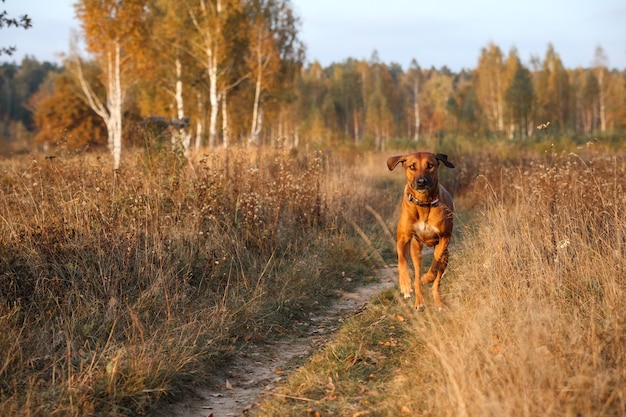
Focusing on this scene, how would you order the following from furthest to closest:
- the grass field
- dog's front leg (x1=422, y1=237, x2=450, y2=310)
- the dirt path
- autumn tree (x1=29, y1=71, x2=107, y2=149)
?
autumn tree (x1=29, y1=71, x2=107, y2=149) < dog's front leg (x1=422, y1=237, x2=450, y2=310) < the dirt path < the grass field

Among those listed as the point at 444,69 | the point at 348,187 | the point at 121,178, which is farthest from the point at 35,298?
the point at 444,69

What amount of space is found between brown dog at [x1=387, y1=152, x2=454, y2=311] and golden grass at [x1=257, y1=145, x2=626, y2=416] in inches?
11.7

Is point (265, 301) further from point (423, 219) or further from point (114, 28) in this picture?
point (114, 28)

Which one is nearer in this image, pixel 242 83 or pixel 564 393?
pixel 564 393

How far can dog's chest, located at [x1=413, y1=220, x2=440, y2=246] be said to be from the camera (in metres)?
5.86

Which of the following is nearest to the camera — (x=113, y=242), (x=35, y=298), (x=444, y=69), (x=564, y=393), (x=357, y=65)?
(x=564, y=393)

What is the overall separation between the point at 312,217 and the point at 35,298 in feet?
15.4

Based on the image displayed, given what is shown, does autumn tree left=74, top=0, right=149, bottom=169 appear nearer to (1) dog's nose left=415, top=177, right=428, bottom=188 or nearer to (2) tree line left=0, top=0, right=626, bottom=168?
(2) tree line left=0, top=0, right=626, bottom=168

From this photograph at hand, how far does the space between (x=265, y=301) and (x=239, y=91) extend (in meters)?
29.2

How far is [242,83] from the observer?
1304 inches

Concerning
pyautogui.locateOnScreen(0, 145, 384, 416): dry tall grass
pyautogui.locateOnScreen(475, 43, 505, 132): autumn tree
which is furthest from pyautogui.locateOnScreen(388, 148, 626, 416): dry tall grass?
pyautogui.locateOnScreen(475, 43, 505, 132): autumn tree

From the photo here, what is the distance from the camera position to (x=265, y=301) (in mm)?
5980

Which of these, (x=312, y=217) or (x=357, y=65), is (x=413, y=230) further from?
(x=357, y=65)

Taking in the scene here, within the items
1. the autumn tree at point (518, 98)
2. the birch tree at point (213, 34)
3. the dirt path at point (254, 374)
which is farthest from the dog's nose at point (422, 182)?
the autumn tree at point (518, 98)
